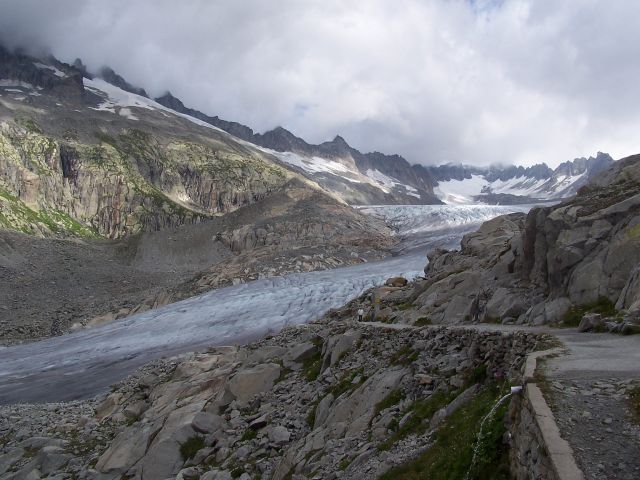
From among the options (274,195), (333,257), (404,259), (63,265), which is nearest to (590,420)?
(404,259)

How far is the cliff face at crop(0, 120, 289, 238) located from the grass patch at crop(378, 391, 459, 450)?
131304 millimetres

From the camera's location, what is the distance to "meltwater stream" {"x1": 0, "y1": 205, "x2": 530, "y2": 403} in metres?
42.0

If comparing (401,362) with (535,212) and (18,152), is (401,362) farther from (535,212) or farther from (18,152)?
(18,152)

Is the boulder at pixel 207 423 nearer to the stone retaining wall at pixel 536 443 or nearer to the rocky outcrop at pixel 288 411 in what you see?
the rocky outcrop at pixel 288 411

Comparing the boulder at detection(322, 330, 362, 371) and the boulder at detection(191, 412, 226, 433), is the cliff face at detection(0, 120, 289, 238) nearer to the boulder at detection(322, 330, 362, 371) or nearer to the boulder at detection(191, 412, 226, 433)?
the boulder at detection(191, 412, 226, 433)

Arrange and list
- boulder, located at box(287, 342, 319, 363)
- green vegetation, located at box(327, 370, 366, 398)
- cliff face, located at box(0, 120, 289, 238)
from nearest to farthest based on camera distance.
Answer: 1. green vegetation, located at box(327, 370, 366, 398)
2. boulder, located at box(287, 342, 319, 363)
3. cliff face, located at box(0, 120, 289, 238)

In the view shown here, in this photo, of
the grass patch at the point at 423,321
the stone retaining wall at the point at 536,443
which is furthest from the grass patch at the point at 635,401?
the grass patch at the point at 423,321

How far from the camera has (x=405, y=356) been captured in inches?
597

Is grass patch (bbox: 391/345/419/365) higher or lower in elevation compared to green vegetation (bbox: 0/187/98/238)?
lower

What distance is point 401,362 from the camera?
49.1 ft

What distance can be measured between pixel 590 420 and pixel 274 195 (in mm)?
142999

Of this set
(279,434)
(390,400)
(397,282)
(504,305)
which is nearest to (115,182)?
(397,282)

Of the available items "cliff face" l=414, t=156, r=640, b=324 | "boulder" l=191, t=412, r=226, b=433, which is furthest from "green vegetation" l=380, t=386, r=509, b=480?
"boulder" l=191, t=412, r=226, b=433

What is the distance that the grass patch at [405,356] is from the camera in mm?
14664
